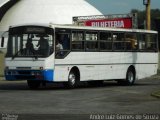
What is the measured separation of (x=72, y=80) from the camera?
25.1 metres

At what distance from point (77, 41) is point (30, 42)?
2027 mm

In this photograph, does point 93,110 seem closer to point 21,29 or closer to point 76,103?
point 76,103

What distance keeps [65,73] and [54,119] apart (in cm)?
1120

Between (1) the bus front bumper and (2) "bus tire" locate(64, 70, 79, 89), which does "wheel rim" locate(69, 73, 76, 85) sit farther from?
(1) the bus front bumper

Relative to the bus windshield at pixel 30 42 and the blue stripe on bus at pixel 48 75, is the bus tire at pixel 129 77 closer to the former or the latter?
the blue stripe on bus at pixel 48 75

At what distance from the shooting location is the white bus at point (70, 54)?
78.9ft

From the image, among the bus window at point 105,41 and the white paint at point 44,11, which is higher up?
the white paint at point 44,11

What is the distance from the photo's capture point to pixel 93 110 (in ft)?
52.1

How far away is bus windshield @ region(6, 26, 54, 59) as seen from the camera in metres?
24.0

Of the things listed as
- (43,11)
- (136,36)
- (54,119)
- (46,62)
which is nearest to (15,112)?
(54,119)

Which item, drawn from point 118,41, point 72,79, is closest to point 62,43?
point 72,79

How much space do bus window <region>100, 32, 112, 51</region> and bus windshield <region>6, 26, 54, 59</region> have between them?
3.31 m

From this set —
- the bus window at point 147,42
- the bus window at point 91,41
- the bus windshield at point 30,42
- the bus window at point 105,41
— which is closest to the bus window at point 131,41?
the bus window at point 147,42

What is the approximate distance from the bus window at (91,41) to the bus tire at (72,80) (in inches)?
48.1
